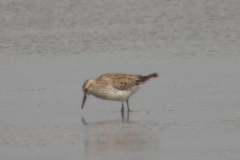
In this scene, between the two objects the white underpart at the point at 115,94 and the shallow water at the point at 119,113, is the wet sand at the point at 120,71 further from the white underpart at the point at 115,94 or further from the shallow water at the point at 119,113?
the white underpart at the point at 115,94

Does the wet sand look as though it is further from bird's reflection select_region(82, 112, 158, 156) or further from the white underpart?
the white underpart

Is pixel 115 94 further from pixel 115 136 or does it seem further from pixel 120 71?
pixel 120 71

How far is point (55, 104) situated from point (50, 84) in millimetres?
1790

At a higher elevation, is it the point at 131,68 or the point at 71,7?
the point at 71,7

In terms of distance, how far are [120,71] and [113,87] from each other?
278cm

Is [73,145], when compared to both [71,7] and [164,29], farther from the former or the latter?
[71,7]

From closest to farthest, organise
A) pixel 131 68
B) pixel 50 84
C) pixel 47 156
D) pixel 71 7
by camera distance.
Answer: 1. pixel 47 156
2. pixel 50 84
3. pixel 131 68
4. pixel 71 7

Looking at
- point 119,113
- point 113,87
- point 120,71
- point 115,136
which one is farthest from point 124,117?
point 120,71

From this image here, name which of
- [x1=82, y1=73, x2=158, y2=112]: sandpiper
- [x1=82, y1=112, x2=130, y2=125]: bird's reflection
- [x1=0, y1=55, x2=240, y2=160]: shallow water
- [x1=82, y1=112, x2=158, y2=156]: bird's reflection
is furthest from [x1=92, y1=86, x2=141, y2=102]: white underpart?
[x1=82, y1=112, x2=158, y2=156]: bird's reflection

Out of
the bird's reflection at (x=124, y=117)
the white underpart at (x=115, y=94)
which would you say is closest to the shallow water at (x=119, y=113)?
the bird's reflection at (x=124, y=117)

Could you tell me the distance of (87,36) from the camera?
17.9 m

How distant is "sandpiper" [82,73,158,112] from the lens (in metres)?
11.5

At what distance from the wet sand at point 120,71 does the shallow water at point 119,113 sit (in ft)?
0.06

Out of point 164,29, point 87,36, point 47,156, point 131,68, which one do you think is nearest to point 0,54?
point 87,36
